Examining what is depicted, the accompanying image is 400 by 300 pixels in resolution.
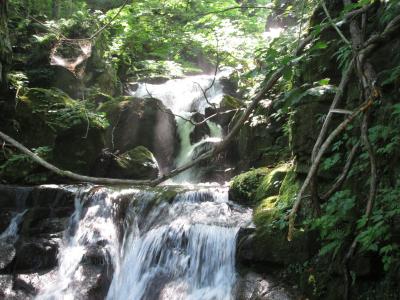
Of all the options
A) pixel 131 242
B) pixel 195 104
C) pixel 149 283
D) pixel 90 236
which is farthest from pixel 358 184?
pixel 195 104

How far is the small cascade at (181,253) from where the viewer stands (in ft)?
20.0

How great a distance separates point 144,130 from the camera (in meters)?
13.2

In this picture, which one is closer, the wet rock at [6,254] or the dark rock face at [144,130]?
the wet rock at [6,254]

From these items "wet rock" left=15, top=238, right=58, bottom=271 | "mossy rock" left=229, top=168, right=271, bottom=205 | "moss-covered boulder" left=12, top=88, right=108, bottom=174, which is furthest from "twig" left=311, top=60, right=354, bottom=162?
"moss-covered boulder" left=12, top=88, right=108, bottom=174

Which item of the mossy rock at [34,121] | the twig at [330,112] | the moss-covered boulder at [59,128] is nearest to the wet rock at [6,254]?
the moss-covered boulder at [59,128]

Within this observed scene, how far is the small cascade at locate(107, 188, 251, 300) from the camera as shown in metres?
6.10

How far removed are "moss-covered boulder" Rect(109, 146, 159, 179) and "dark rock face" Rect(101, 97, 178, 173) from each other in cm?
184

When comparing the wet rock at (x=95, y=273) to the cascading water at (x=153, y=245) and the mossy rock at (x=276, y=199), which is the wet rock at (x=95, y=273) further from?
the mossy rock at (x=276, y=199)

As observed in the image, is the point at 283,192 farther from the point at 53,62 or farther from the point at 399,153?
the point at 53,62

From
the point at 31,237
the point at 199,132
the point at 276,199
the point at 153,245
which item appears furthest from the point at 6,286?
the point at 199,132

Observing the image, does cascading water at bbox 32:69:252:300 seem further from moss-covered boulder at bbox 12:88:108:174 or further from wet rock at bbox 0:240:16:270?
moss-covered boulder at bbox 12:88:108:174

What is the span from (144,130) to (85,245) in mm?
6022

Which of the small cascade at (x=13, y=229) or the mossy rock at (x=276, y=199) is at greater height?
the mossy rock at (x=276, y=199)

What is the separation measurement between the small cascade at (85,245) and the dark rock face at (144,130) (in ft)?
14.0
